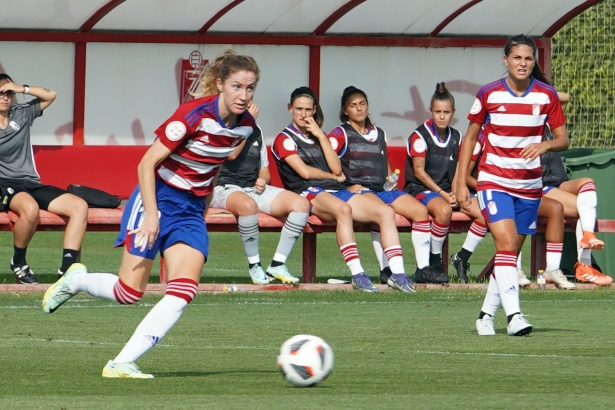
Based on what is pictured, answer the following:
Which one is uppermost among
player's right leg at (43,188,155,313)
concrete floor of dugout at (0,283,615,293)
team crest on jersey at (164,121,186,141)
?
team crest on jersey at (164,121,186,141)

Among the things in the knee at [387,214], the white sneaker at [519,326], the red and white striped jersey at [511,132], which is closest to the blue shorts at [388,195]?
the knee at [387,214]

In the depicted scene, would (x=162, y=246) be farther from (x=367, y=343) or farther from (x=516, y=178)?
(x=516, y=178)

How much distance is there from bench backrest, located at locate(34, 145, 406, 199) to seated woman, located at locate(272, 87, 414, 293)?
2.55m

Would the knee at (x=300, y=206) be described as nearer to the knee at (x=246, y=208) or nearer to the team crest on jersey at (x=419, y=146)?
the knee at (x=246, y=208)

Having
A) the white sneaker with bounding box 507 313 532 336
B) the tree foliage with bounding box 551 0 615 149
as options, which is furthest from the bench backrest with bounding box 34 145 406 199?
the tree foliage with bounding box 551 0 615 149

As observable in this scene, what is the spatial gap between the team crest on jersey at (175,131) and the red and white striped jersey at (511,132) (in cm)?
270

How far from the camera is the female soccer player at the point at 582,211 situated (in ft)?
39.0

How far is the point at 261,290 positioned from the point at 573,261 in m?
3.26

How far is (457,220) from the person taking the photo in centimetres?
1230

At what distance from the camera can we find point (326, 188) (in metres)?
11.9

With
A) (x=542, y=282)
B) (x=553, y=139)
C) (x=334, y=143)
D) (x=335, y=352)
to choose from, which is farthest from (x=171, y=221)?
(x=542, y=282)

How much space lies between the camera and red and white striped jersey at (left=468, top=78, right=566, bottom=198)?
27.2 feet

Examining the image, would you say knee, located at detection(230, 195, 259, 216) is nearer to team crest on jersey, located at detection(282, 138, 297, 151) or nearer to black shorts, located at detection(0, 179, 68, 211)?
team crest on jersey, located at detection(282, 138, 297, 151)

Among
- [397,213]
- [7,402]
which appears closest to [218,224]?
[397,213]
